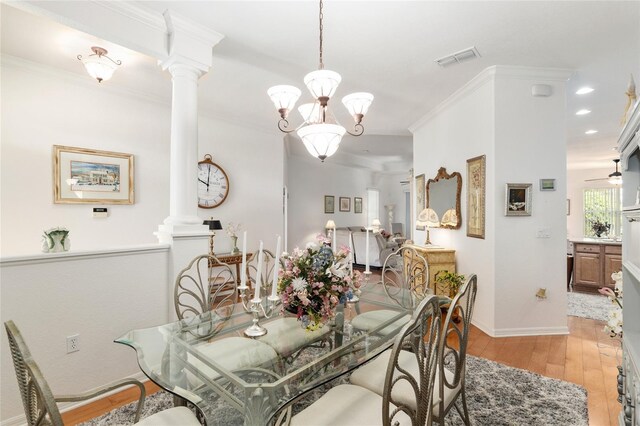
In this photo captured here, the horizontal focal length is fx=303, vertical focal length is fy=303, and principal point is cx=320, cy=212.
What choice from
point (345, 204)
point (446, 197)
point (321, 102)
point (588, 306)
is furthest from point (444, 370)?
point (345, 204)

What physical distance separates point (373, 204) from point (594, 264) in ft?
19.0

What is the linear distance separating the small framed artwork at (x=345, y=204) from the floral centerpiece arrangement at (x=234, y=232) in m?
4.37

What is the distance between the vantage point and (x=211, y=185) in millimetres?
4605

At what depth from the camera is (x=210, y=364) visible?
1361 mm

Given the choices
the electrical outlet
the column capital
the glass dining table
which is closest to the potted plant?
the glass dining table

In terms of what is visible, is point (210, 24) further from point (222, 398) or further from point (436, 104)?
point (436, 104)

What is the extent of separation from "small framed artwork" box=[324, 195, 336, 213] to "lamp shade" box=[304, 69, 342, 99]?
6307 mm

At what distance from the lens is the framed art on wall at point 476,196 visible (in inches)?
132

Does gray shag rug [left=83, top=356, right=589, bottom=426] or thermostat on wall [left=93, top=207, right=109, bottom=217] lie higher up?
thermostat on wall [left=93, top=207, right=109, bottom=217]

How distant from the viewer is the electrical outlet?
78.5 inches

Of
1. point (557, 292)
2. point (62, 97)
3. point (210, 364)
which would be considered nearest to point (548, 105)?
point (557, 292)

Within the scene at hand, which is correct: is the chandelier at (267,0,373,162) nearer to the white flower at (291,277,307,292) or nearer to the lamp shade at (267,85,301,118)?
the lamp shade at (267,85,301,118)

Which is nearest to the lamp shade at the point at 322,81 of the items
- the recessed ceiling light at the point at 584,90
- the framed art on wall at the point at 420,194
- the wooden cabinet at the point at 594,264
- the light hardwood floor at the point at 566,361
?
the light hardwood floor at the point at 566,361

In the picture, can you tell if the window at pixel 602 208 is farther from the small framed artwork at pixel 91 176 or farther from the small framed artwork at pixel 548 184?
the small framed artwork at pixel 91 176
